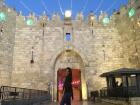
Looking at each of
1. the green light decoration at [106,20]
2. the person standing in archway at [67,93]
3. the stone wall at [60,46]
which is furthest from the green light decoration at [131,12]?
the person standing in archway at [67,93]

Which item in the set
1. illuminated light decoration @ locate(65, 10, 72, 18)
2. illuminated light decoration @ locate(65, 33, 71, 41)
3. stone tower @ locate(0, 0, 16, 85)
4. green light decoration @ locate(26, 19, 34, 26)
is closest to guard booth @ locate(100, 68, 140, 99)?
illuminated light decoration @ locate(65, 33, 71, 41)

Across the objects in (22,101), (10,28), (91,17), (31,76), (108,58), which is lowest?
(22,101)

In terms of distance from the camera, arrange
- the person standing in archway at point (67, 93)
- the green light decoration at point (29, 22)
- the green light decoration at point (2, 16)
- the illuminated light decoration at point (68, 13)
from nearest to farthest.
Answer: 1. the person standing in archway at point (67, 93)
2. the green light decoration at point (2, 16)
3. the green light decoration at point (29, 22)
4. the illuminated light decoration at point (68, 13)

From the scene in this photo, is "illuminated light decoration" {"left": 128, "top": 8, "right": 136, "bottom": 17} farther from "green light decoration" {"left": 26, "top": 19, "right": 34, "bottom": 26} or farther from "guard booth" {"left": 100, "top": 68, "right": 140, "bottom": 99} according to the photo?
"green light decoration" {"left": 26, "top": 19, "right": 34, "bottom": 26}

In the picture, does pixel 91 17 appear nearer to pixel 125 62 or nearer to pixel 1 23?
pixel 125 62

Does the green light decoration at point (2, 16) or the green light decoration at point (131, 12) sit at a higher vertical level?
the green light decoration at point (131, 12)

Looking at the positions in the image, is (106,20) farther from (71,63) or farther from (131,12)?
(71,63)

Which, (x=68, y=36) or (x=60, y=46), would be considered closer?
(x=60, y=46)

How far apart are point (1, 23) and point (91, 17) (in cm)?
730

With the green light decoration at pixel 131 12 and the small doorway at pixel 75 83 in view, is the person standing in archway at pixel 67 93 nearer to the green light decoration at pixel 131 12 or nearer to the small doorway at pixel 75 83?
the green light decoration at pixel 131 12

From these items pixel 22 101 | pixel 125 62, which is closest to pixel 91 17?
pixel 125 62

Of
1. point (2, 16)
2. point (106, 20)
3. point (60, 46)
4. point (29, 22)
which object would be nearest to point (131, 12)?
point (106, 20)

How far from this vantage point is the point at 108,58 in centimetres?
1769

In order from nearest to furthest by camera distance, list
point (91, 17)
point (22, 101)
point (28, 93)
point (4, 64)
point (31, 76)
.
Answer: point (22, 101)
point (28, 93)
point (4, 64)
point (31, 76)
point (91, 17)
